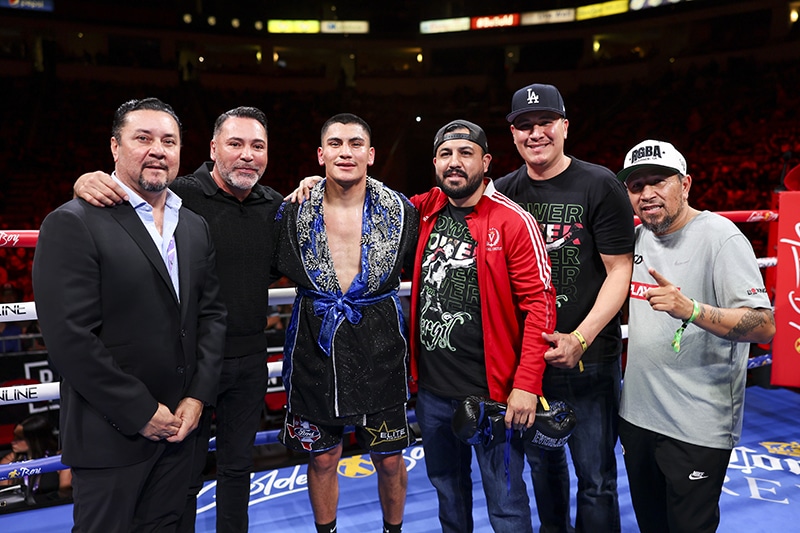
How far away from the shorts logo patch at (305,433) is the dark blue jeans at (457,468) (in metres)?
0.38

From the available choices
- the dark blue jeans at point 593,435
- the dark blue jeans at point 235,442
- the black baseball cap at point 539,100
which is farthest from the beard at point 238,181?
the dark blue jeans at point 593,435

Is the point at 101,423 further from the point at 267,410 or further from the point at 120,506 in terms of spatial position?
the point at 267,410

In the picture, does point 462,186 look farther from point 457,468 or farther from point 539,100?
point 457,468

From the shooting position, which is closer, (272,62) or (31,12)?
(31,12)

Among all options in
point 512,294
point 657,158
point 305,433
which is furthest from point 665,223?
point 305,433

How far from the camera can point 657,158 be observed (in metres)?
1.77

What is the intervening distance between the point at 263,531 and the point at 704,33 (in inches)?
547

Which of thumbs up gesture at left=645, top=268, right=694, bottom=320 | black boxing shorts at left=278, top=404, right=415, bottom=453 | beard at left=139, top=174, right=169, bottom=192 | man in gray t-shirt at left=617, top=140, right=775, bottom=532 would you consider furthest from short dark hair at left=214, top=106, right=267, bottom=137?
thumbs up gesture at left=645, top=268, right=694, bottom=320

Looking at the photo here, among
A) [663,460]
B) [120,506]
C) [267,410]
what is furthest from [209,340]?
[267,410]

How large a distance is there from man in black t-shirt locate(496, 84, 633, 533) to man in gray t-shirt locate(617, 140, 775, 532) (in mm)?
121

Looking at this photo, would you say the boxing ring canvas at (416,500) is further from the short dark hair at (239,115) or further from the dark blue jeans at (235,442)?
the short dark hair at (239,115)

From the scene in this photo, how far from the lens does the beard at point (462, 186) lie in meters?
1.94

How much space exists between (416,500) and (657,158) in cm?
176

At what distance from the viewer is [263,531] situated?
233cm
